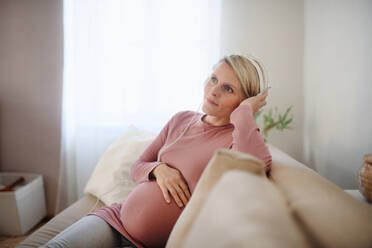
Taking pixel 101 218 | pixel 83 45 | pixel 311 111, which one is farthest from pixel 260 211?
pixel 83 45

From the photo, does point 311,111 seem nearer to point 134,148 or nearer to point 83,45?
point 134,148

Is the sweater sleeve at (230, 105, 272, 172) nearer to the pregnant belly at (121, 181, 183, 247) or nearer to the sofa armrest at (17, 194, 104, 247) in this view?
the pregnant belly at (121, 181, 183, 247)

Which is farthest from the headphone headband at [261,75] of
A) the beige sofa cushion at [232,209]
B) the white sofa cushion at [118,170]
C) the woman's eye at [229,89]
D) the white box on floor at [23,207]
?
the white box on floor at [23,207]

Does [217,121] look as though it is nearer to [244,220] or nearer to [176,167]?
[176,167]

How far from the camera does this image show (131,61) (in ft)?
6.13

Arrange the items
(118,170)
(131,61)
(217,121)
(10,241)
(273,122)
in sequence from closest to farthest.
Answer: (217,121) < (118,170) < (10,241) < (273,122) < (131,61)

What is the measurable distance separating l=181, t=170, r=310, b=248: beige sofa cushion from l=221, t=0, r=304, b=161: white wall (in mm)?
1548

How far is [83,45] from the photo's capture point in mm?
1869

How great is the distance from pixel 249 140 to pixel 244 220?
0.47 metres

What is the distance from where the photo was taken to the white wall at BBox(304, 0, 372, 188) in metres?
1.04

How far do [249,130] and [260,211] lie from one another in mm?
480

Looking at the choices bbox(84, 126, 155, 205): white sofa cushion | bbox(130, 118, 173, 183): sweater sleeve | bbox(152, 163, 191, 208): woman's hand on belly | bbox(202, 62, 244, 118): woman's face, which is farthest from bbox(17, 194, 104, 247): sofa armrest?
bbox(202, 62, 244, 118): woman's face

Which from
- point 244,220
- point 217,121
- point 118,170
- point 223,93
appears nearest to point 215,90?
point 223,93

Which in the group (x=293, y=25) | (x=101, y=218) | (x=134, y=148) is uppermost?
(x=293, y=25)
